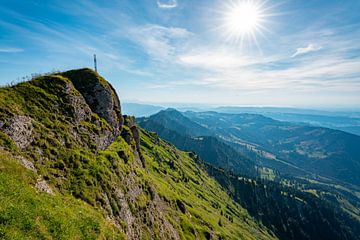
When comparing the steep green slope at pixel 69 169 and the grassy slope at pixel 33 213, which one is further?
the steep green slope at pixel 69 169

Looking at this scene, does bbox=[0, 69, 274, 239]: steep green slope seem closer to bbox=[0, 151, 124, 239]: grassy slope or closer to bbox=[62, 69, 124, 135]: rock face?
bbox=[0, 151, 124, 239]: grassy slope

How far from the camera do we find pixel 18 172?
25.1 m

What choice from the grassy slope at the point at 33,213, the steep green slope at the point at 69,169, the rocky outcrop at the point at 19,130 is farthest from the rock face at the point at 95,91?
the grassy slope at the point at 33,213

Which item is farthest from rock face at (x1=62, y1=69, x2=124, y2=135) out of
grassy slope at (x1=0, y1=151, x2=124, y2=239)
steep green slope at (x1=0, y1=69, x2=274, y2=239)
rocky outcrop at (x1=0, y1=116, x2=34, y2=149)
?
grassy slope at (x1=0, y1=151, x2=124, y2=239)

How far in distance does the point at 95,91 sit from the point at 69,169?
27.2 m

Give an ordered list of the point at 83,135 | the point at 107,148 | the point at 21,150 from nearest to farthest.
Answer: the point at 21,150
the point at 83,135
the point at 107,148

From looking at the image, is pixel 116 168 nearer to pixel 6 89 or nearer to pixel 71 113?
pixel 71 113

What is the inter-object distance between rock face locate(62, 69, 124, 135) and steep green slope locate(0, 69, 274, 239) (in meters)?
0.23

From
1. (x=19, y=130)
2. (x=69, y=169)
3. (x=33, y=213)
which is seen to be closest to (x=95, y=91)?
(x=19, y=130)

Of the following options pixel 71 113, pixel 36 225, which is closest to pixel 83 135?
pixel 71 113

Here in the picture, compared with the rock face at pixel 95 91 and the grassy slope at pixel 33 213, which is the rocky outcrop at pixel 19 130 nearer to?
the grassy slope at pixel 33 213

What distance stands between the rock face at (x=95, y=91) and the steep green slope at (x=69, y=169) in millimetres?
229

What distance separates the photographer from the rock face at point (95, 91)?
54.7 metres

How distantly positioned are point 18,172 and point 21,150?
611cm
